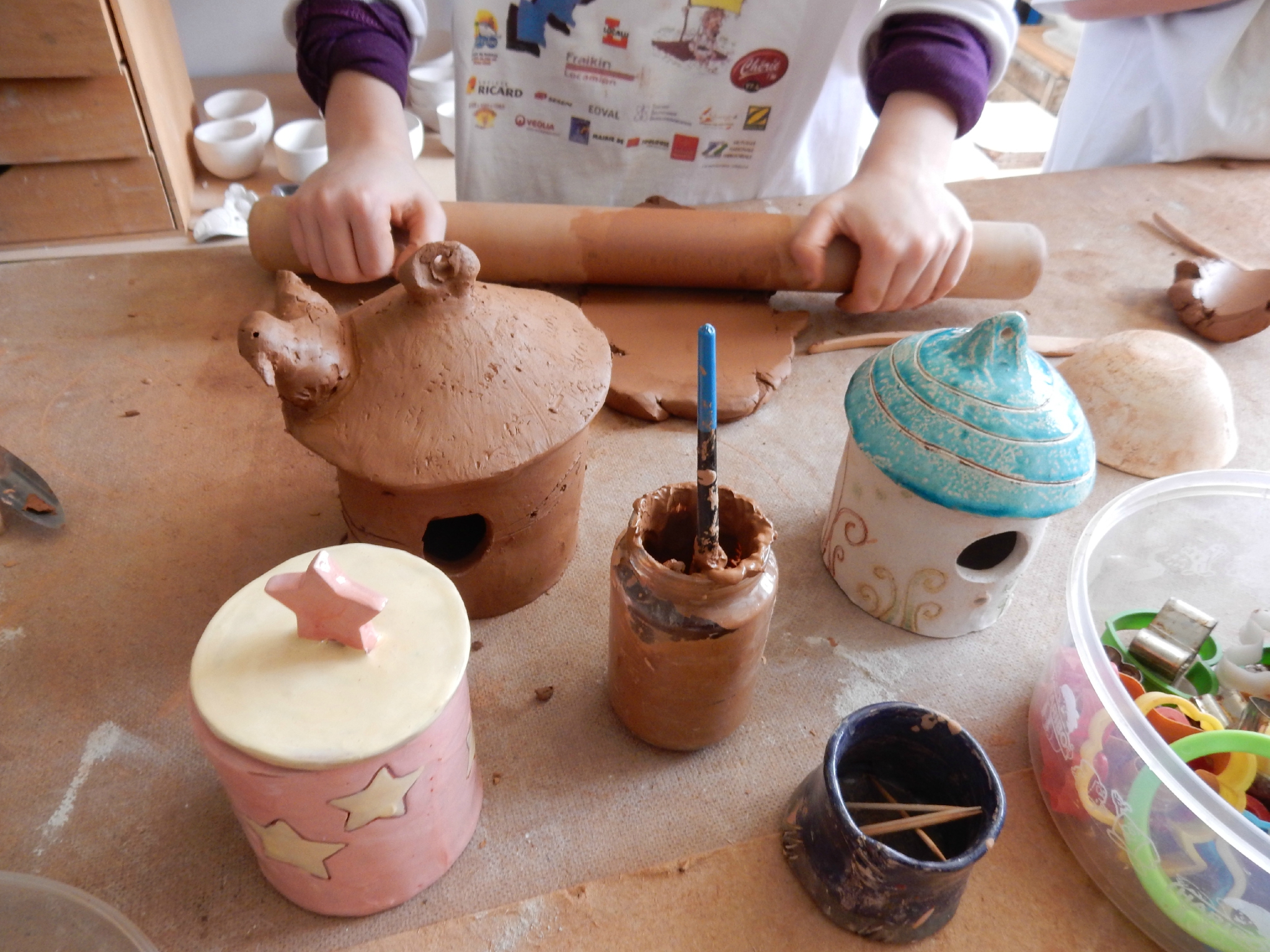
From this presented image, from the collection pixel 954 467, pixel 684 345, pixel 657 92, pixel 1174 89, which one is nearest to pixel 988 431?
pixel 954 467

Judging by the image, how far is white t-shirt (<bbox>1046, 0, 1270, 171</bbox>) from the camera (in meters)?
1.86

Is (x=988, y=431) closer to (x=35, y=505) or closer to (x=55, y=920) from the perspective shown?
(x=55, y=920)

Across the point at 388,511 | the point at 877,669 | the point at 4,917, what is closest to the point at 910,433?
the point at 877,669

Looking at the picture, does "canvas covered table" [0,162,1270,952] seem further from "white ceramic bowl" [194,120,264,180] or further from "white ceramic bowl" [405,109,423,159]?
"white ceramic bowl" [405,109,423,159]

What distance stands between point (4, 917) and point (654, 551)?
66 cm

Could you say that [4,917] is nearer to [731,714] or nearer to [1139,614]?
[731,714]

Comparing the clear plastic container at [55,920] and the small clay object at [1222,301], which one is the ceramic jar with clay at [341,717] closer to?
the clear plastic container at [55,920]

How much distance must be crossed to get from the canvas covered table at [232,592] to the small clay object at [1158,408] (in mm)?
49

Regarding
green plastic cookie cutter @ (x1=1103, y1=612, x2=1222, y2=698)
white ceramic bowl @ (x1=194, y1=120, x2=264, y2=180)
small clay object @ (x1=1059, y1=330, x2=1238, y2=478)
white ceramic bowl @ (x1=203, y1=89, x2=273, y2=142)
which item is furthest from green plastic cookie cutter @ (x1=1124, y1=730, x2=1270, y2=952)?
white ceramic bowl @ (x1=203, y1=89, x2=273, y2=142)

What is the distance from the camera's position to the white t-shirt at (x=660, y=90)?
1.59 metres

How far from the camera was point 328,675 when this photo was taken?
67cm

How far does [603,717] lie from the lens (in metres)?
0.96

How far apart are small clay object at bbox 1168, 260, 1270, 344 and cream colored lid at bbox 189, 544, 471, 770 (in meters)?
1.50

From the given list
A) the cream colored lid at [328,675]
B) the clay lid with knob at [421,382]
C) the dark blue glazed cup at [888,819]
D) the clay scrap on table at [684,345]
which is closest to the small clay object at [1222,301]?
the clay scrap on table at [684,345]
